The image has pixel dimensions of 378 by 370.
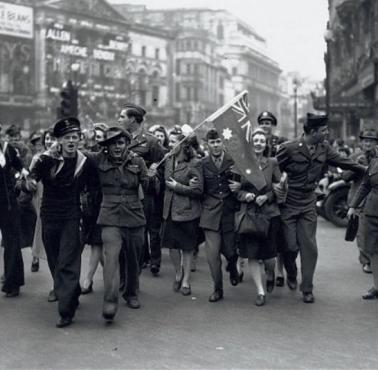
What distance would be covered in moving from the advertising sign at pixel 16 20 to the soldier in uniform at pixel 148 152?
197 feet

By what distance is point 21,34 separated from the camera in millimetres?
67250

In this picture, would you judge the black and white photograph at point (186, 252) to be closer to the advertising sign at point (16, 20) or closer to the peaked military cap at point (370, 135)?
the peaked military cap at point (370, 135)

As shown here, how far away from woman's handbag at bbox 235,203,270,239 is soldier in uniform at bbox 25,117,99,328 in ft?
5.52

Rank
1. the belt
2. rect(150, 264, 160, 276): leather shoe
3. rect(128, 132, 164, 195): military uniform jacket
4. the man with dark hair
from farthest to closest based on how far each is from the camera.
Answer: rect(150, 264, 160, 276): leather shoe
rect(128, 132, 164, 195): military uniform jacket
the man with dark hair
the belt

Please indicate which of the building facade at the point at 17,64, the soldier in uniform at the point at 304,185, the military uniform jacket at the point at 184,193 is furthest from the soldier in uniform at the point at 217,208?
the building facade at the point at 17,64

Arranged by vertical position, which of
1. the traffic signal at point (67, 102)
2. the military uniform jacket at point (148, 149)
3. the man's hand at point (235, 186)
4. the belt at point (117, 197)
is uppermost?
the traffic signal at point (67, 102)

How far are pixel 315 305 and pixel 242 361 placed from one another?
2207 mm

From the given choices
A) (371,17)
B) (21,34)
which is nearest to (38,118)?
(21,34)

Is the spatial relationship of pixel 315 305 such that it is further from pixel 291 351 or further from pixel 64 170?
pixel 64 170

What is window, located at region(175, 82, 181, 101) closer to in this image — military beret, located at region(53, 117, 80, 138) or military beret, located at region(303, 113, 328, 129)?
military beret, located at region(303, 113, 328, 129)

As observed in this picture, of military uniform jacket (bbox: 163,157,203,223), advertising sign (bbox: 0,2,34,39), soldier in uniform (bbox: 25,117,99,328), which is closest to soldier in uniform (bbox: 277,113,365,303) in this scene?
military uniform jacket (bbox: 163,157,203,223)

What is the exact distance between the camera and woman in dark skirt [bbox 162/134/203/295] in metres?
7.92

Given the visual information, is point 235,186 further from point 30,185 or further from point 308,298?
point 30,185

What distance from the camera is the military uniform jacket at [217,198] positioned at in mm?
7660
